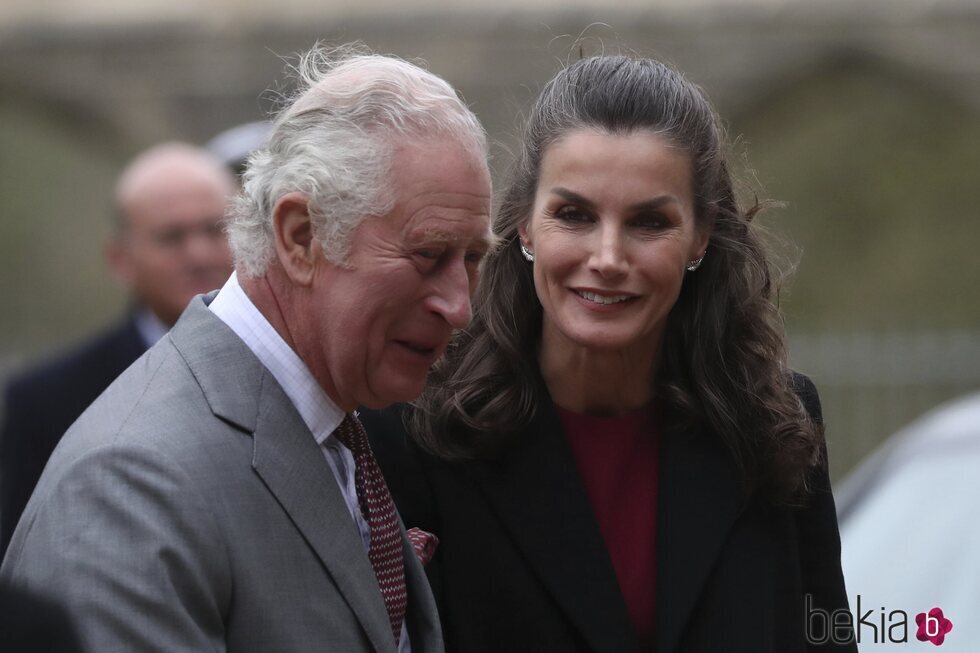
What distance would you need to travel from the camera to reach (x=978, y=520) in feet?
12.9

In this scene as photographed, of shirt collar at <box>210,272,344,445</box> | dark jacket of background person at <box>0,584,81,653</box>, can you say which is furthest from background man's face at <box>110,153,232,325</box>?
dark jacket of background person at <box>0,584,81,653</box>

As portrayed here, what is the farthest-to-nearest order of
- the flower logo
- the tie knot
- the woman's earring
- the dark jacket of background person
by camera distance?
1. the flower logo
2. the woman's earring
3. the tie knot
4. the dark jacket of background person

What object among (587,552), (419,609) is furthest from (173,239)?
(419,609)

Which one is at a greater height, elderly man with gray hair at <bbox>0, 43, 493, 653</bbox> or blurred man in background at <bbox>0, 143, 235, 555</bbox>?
elderly man with gray hair at <bbox>0, 43, 493, 653</bbox>

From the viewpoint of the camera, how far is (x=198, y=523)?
2287mm

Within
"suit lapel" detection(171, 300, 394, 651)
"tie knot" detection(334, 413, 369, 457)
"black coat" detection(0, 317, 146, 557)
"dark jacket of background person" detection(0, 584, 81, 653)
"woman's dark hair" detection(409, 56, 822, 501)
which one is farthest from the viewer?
"black coat" detection(0, 317, 146, 557)

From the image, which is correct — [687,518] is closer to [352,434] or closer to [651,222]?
[651,222]

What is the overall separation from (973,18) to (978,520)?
12339 millimetres

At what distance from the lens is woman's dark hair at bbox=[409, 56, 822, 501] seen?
315 centimetres

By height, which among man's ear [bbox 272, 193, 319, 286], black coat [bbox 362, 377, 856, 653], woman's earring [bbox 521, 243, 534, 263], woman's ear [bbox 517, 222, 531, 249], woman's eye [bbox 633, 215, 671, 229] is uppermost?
man's ear [bbox 272, 193, 319, 286]

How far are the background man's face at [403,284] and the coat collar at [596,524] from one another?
54cm

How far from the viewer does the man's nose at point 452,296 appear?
2.61 m

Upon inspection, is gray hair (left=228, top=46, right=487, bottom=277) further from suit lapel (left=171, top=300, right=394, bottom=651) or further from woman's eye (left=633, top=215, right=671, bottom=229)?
woman's eye (left=633, top=215, right=671, bottom=229)

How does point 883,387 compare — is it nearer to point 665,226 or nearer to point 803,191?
point 803,191
